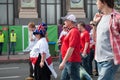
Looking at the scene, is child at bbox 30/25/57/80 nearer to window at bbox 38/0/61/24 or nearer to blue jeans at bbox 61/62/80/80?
blue jeans at bbox 61/62/80/80

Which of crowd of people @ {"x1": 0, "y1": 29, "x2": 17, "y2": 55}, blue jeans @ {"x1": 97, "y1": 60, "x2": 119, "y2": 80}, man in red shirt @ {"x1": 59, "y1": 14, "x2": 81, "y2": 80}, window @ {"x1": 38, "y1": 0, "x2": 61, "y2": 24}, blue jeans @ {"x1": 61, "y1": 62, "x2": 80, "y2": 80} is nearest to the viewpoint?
blue jeans @ {"x1": 97, "y1": 60, "x2": 119, "y2": 80}

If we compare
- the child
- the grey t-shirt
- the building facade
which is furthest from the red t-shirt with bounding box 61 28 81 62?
the building facade

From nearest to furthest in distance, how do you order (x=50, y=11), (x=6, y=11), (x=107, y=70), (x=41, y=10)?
(x=107, y=70) → (x=6, y=11) → (x=41, y=10) → (x=50, y=11)

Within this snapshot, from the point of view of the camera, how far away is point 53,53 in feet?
78.6

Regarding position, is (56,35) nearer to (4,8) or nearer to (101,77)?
(4,8)

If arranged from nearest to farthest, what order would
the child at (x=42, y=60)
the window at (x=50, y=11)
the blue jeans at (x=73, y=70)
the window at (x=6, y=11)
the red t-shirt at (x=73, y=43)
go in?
the red t-shirt at (x=73, y=43) → the blue jeans at (x=73, y=70) → the child at (x=42, y=60) → the window at (x=6, y=11) → the window at (x=50, y=11)

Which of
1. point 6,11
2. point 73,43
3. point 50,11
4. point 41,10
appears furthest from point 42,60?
point 50,11

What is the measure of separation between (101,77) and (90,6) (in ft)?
100

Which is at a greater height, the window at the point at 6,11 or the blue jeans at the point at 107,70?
the window at the point at 6,11

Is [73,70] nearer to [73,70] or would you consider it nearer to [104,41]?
[73,70]

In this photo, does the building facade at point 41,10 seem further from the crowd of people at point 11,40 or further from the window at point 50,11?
the crowd of people at point 11,40

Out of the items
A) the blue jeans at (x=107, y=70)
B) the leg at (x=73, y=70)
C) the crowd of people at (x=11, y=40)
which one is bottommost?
the crowd of people at (x=11, y=40)

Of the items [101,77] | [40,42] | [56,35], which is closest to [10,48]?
[56,35]

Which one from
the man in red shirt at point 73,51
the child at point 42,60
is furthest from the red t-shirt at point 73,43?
the child at point 42,60
